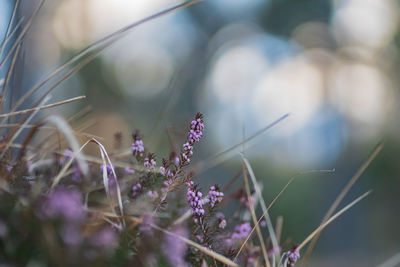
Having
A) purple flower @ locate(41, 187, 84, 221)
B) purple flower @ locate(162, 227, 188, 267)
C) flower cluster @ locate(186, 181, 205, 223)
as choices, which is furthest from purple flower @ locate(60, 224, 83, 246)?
flower cluster @ locate(186, 181, 205, 223)

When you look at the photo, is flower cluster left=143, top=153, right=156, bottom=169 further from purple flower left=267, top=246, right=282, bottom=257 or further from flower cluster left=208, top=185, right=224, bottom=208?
purple flower left=267, top=246, right=282, bottom=257

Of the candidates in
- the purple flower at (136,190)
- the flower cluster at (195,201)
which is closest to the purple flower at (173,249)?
the flower cluster at (195,201)

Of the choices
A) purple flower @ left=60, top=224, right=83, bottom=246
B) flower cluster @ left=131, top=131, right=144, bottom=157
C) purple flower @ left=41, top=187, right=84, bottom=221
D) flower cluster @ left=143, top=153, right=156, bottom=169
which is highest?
purple flower @ left=41, top=187, right=84, bottom=221

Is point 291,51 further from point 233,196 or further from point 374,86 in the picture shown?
Result: point 233,196

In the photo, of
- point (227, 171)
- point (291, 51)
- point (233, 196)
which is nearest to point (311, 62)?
point (291, 51)

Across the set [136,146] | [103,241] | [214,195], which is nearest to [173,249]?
[103,241]
